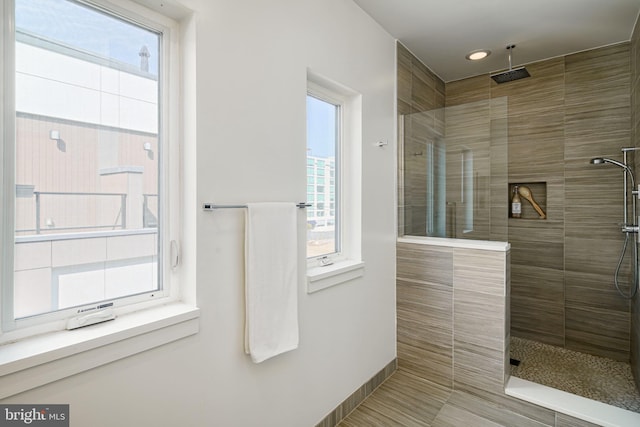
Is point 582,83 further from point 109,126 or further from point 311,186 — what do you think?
point 109,126

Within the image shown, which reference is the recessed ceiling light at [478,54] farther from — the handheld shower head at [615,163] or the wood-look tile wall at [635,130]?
the handheld shower head at [615,163]

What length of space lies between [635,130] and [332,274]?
242cm

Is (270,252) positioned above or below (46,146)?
below

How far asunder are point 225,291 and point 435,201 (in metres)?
1.83

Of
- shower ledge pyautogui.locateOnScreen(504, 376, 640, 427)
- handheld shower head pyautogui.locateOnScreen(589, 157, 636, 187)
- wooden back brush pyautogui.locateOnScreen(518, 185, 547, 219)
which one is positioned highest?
handheld shower head pyautogui.locateOnScreen(589, 157, 636, 187)

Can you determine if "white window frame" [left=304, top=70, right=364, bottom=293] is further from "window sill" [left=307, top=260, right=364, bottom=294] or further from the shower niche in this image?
the shower niche

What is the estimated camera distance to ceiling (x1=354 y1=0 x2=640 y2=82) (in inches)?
83.1

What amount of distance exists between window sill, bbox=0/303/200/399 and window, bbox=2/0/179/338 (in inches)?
3.1

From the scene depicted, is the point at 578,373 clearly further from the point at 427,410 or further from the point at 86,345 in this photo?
the point at 86,345

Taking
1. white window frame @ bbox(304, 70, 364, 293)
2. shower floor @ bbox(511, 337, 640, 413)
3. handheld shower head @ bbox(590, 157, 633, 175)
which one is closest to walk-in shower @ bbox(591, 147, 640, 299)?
handheld shower head @ bbox(590, 157, 633, 175)

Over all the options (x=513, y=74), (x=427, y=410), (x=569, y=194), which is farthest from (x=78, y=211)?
(x=569, y=194)

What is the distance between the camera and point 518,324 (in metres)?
3.07

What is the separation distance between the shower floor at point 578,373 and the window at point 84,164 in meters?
2.63

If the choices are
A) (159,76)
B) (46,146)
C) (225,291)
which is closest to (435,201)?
(225,291)
